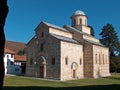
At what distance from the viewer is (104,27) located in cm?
8106

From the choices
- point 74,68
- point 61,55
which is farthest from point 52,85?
point 74,68

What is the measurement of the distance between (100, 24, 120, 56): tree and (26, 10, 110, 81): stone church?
26330mm

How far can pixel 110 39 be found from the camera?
76938mm

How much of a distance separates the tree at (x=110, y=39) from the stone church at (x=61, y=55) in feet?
86.4

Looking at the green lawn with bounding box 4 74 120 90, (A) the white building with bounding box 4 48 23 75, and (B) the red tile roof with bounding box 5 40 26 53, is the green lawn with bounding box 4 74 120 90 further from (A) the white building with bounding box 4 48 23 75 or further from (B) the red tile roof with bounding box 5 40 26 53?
(B) the red tile roof with bounding box 5 40 26 53

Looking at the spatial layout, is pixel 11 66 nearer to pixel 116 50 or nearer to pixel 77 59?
pixel 77 59

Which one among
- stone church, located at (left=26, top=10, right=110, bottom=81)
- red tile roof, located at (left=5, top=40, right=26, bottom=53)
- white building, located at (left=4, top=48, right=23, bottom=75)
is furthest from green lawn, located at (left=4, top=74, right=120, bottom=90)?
red tile roof, located at (left=5, top=40, right=26, bottom=53)

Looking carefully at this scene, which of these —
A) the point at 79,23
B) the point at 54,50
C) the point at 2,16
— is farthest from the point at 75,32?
the point at 2,16

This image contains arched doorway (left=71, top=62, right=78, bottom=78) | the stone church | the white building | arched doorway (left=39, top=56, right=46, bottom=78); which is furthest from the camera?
the white building

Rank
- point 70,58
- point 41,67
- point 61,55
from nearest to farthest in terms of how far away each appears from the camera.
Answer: point 61,55
point 70,58
point 41,67

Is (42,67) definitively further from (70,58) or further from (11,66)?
(11,66)

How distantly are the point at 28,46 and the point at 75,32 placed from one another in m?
10.5

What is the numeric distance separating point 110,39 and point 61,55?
4267cm

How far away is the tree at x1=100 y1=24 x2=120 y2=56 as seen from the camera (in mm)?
74625
